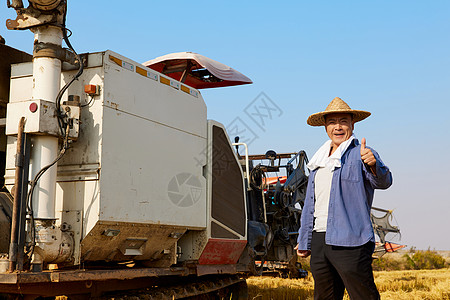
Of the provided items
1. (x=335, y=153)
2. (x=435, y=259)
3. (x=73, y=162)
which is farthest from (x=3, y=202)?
(x=435, y=259)

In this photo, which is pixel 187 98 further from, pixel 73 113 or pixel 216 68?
pixel 73 113

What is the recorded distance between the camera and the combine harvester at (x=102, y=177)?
5.05m

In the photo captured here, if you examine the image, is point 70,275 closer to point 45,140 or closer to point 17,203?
point 17,203

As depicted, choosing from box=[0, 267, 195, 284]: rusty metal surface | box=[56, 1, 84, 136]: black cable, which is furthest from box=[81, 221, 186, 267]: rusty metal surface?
box=[56, 1, 84, 136]: black cable

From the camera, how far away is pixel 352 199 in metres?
4.06

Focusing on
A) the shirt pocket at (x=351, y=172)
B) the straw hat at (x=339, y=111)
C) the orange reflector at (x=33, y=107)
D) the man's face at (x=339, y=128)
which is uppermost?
the orange reflector at (x=33, y=107)

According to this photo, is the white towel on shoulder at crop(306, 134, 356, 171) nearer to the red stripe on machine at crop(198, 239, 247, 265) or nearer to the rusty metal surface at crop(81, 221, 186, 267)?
the rusty metal surface at crop(81, 221, 186, 267)

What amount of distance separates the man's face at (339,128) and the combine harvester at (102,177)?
2256mm

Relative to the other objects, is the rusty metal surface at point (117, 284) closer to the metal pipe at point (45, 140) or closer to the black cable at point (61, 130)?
the black cable at point (61, 130)

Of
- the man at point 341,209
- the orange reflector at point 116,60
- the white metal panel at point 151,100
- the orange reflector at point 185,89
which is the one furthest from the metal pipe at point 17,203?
the man at point 341,209

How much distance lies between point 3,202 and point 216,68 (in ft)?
12.1

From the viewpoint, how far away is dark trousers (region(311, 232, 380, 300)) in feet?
12.6

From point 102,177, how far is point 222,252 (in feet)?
8.72

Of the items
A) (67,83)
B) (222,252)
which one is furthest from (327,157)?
(222,252)
